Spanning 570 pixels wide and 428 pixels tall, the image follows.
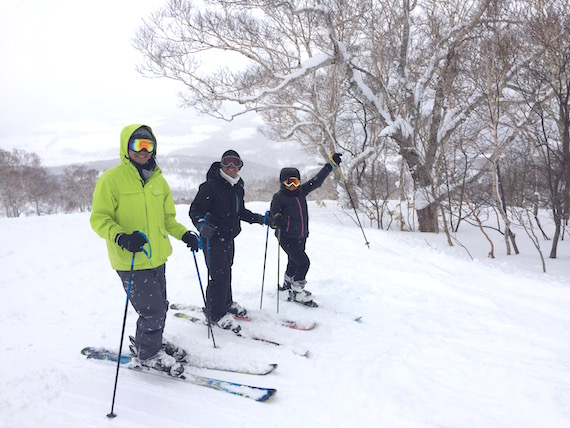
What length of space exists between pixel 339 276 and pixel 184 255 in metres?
3.17

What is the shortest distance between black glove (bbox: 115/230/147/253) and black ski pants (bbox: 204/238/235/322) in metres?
1.20

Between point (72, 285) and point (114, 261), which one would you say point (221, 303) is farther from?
point (72, 285)

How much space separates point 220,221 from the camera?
379 centimetres

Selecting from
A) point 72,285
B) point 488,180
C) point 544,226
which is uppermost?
point 488,180

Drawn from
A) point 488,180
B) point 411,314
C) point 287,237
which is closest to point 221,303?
point 287,237

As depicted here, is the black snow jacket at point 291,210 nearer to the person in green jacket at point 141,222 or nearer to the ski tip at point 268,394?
the person in green jacket at point 141,222

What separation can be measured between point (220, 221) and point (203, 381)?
5.00ft

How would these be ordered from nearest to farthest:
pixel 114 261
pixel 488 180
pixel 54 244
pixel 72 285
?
pixel 114 261
pixel 72 285
pixel 54 244
pixel 488 180

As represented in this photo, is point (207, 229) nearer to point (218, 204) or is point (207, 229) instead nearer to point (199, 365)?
point (218, 204)

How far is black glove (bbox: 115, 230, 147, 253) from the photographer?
8.37 ft

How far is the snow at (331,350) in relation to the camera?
8.23ft

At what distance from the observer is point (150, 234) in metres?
2.93

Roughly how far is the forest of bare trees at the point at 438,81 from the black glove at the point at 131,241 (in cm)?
782

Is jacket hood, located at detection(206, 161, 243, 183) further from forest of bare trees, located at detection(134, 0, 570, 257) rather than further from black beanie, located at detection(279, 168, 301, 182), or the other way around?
forest of bare trees, located at detection(134, 0, 570, 257)
